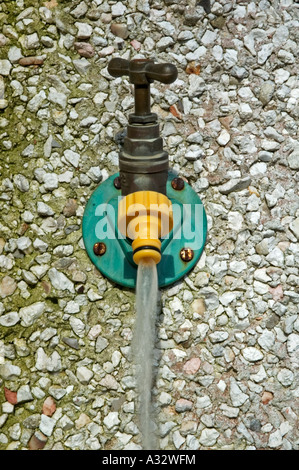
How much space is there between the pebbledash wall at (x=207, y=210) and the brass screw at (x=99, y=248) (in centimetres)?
3

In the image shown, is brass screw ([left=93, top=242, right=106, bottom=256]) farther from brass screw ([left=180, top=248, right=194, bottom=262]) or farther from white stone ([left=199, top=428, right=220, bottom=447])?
white stone ([left=199, top=428, right=220, bottom=447])

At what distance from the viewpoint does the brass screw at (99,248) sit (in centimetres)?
109

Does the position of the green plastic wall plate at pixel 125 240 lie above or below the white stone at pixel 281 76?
below

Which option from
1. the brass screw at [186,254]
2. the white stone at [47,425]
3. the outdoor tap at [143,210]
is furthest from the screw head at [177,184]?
the white stone at [47,425]

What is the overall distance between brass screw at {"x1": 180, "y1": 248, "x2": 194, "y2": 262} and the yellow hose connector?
0.39 feet

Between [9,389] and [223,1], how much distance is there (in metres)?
0.72

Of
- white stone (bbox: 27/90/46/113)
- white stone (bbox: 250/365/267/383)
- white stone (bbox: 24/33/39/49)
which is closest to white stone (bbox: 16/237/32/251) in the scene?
white stone (bbox: 27/90/46/113)

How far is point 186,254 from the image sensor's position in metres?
1.10

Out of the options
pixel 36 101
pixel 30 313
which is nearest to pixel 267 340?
pixel 30 313

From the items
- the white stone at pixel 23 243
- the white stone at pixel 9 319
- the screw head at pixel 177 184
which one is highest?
the screw head at pixel 177 184

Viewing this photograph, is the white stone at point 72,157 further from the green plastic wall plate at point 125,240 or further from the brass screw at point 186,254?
the brass screw at point 186,254

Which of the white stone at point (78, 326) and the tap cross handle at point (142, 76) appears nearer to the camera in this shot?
the tap cross handle at point (142, 76)

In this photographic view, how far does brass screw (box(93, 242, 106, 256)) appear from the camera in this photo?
1094 mm

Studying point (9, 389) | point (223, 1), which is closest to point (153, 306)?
point (9, 389)
